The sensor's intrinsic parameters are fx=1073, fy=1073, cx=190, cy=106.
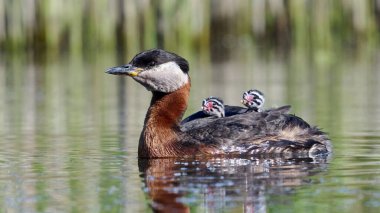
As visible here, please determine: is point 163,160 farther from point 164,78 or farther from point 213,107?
point 213,107

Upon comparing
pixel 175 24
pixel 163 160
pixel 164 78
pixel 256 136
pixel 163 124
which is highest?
pixel 175 24

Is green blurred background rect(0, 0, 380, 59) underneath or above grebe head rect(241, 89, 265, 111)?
above

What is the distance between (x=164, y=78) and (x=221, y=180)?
7.65 ft

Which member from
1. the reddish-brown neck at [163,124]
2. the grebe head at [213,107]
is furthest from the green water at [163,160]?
the grebe head at [213,107]

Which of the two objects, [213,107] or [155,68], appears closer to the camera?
[155,68]

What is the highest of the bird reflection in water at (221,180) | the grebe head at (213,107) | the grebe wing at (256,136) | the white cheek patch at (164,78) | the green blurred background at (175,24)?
the green blurred background at (175,24)

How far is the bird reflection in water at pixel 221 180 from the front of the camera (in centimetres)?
737

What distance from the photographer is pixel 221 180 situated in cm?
846

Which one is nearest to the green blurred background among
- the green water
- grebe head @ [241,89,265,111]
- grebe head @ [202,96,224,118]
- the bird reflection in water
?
the green water

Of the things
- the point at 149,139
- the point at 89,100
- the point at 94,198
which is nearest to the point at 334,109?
the point at 89,100

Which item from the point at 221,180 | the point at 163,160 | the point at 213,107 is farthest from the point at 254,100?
the point at 221,180

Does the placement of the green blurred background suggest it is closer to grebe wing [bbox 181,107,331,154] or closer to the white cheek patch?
the white cheek patch

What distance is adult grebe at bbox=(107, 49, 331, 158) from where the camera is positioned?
10211mm

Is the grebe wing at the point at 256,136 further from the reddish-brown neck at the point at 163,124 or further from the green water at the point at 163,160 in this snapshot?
the green water at the point at 163,160
